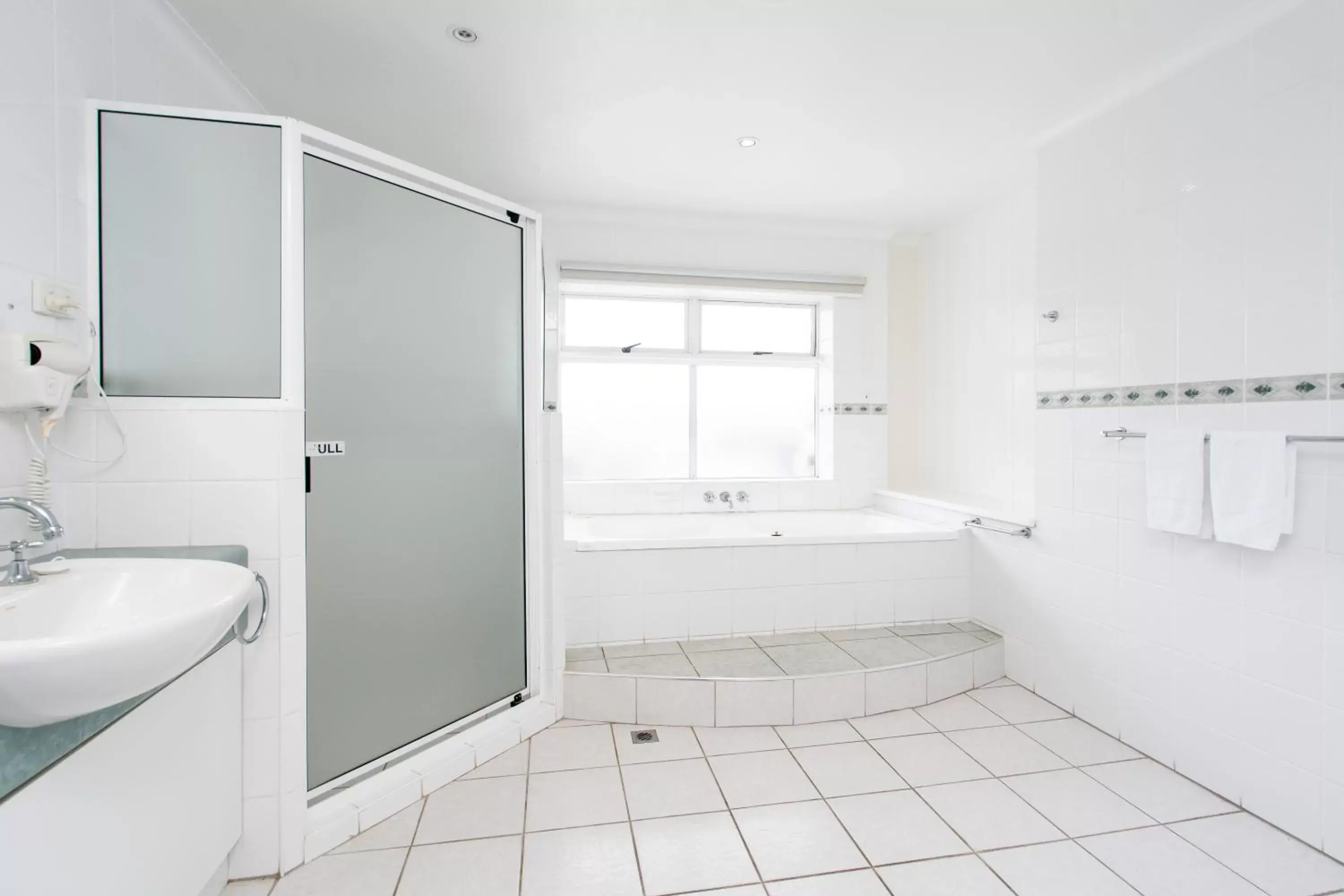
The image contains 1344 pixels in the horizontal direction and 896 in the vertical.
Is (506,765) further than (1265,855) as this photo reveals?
Yes

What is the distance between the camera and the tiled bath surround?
2641 mm

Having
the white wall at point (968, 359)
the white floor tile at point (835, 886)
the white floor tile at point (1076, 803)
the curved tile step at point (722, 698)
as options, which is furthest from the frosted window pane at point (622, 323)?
the white floor tile at point (835, 886)

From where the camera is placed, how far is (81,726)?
3.16ft

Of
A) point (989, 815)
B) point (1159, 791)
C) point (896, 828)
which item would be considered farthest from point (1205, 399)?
point (896, 828)

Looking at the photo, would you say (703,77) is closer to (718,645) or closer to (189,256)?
(189,256)

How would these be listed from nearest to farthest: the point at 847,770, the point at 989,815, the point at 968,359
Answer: the point at 989,815 → the point at 847,770 → the point at 968,359

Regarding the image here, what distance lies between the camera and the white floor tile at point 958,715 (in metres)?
2.33

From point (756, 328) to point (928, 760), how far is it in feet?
8.91

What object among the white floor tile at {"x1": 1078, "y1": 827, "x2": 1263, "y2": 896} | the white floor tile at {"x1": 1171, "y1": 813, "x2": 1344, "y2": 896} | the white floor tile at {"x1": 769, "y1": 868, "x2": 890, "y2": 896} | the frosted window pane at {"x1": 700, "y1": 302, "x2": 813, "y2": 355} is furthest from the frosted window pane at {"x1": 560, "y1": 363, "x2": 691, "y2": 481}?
the white floor tile at {"x1": 1171, "y1": 813, "x2": 1344, "y2": 896}

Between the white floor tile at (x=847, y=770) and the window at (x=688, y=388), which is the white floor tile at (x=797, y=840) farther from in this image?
the window at (x=688, y=388)

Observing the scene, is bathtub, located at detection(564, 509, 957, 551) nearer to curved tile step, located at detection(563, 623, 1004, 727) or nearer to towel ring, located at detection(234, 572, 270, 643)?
curved tile step, located at detection(563, 623, 1004, 727)

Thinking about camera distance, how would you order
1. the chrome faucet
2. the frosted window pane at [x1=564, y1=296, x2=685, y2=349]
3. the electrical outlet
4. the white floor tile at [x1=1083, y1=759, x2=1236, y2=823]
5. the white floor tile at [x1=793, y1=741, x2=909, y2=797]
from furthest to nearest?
the frosted window pane at [x1=564, y1=296, x2=685, y2=349] < the white floor tile at [x1=793, y1=741, x2=909, y2=797] < the white floor tile at [x1=1083, y1=759, x2=1236, y2=823] < the electrical outlet < the chrome faucet

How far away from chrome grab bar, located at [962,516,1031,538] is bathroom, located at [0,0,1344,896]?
36mm

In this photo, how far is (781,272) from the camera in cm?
375
